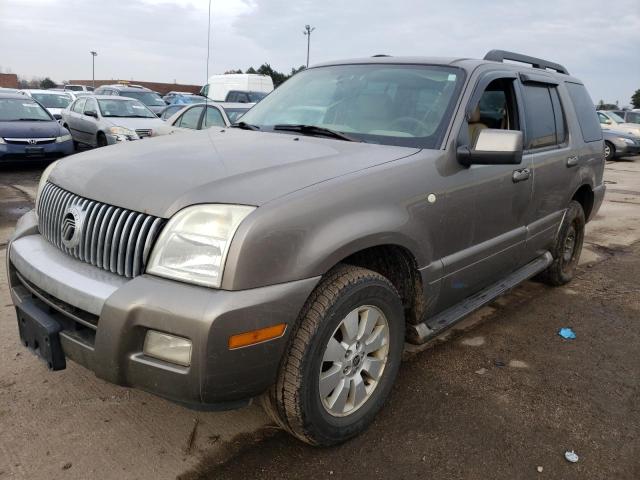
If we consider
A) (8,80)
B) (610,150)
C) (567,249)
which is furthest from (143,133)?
(8,80)

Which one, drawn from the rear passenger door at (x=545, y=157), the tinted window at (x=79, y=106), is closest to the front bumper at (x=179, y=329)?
the rear passenger door at (x=545, y=157)

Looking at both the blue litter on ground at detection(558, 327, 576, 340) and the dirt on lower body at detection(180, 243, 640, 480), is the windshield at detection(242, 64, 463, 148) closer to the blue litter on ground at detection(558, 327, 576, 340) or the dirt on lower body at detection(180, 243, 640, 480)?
the dirt on lower body at detection(180, 243, 640, 480)

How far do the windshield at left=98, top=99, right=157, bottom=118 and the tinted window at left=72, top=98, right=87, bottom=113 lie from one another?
2.40 ft

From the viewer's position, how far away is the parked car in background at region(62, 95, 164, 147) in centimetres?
1086

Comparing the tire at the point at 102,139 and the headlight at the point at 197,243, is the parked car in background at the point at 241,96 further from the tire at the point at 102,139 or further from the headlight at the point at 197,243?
the headlight at the point at 197,243

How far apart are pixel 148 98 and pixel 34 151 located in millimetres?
7663

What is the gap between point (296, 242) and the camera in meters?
2.03

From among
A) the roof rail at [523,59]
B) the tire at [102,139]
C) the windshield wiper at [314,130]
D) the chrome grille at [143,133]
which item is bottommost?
the tire at [102,139]

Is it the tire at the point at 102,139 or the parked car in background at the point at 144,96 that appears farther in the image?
the parked car in background at the point at 144,96

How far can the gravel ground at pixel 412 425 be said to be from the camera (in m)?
2.31

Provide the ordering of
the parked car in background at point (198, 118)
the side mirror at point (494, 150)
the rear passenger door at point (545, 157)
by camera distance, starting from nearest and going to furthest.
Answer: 1. the side mirror at point (494, 150)
2. the rear passenger door at point (545, 157)
3. the parked car in background at point (198, 118)

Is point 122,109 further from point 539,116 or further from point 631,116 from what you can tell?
point 631,116

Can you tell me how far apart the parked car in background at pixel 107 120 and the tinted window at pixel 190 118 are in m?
1.43

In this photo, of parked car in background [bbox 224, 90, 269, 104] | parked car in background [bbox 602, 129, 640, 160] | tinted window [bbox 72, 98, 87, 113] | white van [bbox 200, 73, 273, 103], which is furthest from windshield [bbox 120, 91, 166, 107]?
parked car in background [bbox 602, 129, 640, 160]
